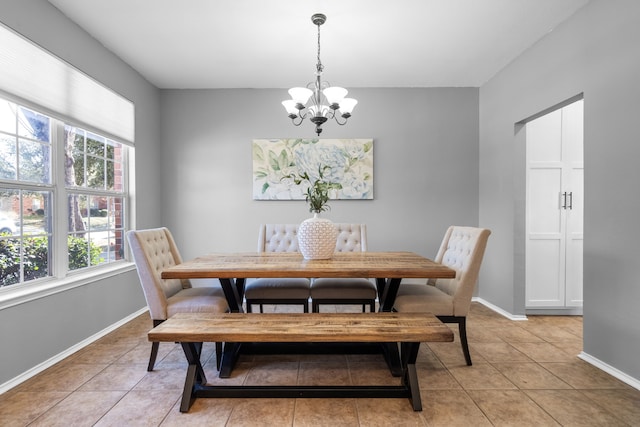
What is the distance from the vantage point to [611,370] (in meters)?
2.24

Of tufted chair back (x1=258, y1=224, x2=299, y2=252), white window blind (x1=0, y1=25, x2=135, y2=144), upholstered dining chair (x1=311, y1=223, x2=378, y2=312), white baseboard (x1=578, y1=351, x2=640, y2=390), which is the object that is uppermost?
white window blind (x1=0, y1=25, x2=135, y2=144)

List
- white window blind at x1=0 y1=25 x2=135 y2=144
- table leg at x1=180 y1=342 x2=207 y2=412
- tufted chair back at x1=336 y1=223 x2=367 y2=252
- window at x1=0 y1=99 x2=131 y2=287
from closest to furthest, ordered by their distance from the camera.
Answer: table leg at x1=180 y1=342 x2=207 y2=412 < white window blind at x1=0 y1=25 x2=135 y2=144 < window at x1=0 y1=99 x2=131 y2=287 < tufted chair back at x1=336 y1=223 x2=367 y2=252

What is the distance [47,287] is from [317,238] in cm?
190

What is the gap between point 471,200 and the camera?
4.15m

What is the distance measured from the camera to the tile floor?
176 centimetres

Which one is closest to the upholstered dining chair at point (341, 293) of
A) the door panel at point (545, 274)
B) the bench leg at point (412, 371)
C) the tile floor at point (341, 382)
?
the tile floor at point (341, 382)

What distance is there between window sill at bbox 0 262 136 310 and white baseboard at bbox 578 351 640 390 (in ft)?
12.4

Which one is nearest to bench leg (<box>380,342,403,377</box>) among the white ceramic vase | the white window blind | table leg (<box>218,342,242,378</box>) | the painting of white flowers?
the white ceramic vase

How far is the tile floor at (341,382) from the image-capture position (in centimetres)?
176

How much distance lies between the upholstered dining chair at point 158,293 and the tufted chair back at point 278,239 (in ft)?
2.86

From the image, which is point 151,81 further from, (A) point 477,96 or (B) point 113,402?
(A) point 477,96

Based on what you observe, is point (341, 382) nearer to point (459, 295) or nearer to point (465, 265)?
point (459, 295)

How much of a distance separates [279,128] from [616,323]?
3515 millimetres

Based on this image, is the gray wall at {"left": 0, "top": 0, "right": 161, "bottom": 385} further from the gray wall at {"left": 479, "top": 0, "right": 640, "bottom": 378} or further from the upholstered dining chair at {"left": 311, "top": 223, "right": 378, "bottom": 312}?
the gray wall at {"left": 479, "top": 0, "right": 640, "bottom": 378}
